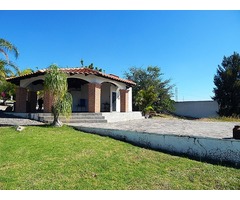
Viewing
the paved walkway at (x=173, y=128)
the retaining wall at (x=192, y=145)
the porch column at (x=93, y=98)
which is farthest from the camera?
the porch column at (x=93, y=98)

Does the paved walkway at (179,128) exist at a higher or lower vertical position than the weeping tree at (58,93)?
lower

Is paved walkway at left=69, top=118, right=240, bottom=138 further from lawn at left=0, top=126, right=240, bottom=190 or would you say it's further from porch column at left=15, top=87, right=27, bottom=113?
porch column at left=15, top=87, right=27, bottom=113

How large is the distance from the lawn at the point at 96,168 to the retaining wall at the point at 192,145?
594 mm

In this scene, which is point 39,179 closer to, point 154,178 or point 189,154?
point 154,178

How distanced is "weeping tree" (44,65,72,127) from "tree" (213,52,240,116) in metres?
24.3

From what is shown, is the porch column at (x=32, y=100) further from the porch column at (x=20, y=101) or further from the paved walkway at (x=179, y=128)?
the paved walkway at (x=179, y=128)

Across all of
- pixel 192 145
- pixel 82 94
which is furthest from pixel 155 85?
pixel 192 145

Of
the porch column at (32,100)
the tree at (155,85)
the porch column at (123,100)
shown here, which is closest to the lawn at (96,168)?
the porch column at (123,100)

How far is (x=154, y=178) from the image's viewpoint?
5766 mm

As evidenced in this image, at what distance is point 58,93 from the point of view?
40.4 feet

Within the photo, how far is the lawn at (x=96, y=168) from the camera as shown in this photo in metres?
5.36

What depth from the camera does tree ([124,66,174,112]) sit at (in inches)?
1294

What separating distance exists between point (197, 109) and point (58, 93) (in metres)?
26.1
